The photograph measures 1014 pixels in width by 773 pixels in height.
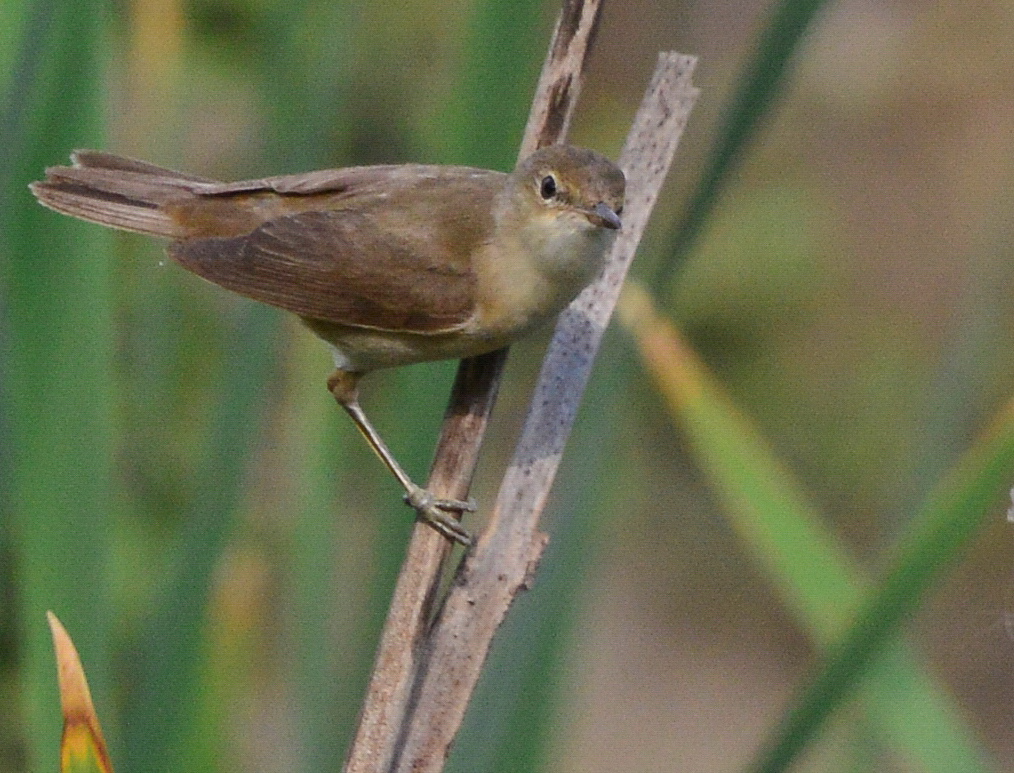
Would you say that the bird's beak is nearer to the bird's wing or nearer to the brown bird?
the brown bird

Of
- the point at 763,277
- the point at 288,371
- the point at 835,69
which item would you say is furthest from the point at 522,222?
the point at 835,69

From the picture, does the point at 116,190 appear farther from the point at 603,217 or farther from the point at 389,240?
the point at 603,217

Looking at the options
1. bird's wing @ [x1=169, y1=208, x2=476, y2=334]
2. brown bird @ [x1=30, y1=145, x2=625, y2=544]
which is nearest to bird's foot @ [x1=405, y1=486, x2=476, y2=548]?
brown bird @ [x1=30, y1=145, x2=625, y2=544]

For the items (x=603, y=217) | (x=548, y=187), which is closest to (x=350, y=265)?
(x=548, y=187)

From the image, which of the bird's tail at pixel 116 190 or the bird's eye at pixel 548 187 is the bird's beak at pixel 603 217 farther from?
the bird's tail at pixel 116 190

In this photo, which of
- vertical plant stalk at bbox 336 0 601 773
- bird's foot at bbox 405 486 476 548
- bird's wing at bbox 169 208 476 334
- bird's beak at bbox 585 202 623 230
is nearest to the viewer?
vertical plant stalk at bbox 336 0 601 773

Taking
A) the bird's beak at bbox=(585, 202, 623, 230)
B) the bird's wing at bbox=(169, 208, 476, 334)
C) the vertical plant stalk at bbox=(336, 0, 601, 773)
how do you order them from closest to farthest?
the vertical plant stalk at bbox=(336, 0, 601, 773) → the bird's beak at bbox=(585, 202, 623, 230) → the bird's wing at bbox=(169, 208, 476, 334)

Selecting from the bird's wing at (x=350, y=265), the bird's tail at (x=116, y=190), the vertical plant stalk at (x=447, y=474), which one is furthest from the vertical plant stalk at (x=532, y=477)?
the bird's tail at (x=116, y=190)
